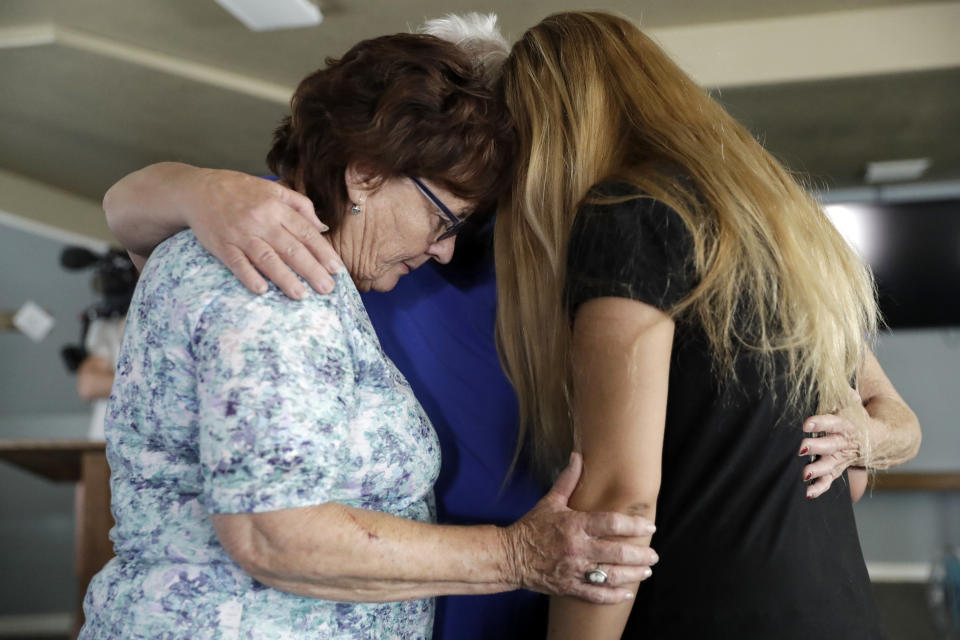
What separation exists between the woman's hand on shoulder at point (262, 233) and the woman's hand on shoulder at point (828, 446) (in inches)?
24.1

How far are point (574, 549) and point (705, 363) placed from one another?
0.89 ft

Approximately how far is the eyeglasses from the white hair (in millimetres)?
196

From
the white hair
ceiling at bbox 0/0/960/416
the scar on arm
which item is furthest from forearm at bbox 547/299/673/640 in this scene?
ceiling at bbox 0/0/960/416

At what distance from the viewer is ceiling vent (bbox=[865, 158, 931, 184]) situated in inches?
199

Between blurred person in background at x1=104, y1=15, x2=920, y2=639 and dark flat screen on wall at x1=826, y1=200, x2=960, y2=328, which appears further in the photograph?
dark flat screen on wall at x1=826, y1=200, x2=960, y2=328

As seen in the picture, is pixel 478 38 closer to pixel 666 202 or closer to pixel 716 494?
pixel 666 202

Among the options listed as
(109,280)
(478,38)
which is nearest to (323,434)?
(478,38)

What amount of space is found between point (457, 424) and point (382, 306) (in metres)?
0.24

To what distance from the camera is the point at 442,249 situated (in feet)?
4.53

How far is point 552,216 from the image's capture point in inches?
46.5

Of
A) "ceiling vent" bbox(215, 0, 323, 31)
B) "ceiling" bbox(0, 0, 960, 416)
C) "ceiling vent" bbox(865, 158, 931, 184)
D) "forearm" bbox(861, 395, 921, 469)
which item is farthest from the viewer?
"ceiling vent" bbox(865, 158, 931, 184)

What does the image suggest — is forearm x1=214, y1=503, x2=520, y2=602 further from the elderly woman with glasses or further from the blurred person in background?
the blurred person in background

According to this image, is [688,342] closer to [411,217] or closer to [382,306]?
[411,217]

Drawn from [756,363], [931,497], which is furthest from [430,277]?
[931,497]
